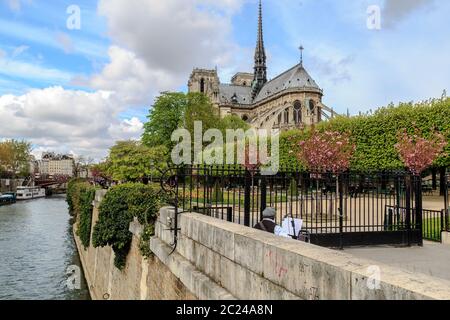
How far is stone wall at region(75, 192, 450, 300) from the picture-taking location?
282 cm

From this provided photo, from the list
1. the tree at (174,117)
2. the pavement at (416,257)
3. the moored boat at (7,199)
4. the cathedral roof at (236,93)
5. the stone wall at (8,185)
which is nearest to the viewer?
the pavement at (416,257)

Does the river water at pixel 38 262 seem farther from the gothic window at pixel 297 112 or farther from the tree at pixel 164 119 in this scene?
the gothic window at pixel 297 112

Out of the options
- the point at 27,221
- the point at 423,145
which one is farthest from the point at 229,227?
the point at 27,221

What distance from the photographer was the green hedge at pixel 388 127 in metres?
24.8

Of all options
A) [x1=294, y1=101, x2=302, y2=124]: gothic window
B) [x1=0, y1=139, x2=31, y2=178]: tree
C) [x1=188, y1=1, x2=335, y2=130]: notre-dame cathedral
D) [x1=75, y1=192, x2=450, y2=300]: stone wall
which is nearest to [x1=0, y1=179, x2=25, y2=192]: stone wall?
[x1=0, y1=139, x2=31, y2=178]: tree

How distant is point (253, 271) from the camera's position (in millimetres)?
4211

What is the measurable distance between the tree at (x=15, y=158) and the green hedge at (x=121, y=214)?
77227 mm

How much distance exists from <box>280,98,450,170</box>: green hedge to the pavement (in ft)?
49.4

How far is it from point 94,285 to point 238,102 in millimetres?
98121

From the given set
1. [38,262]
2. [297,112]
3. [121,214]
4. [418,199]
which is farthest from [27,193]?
[418,199]

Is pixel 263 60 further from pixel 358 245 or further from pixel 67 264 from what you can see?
pixel 358 245

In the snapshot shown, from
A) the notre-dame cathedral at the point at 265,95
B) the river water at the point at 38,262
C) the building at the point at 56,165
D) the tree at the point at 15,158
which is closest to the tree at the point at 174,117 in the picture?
the river water at the point at 38,262

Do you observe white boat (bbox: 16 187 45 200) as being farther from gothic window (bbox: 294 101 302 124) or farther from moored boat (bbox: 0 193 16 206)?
gothic window (bbox: 294 101 302 124)

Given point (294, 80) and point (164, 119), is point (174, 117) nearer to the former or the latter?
point (164, 119)
